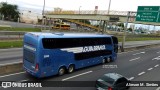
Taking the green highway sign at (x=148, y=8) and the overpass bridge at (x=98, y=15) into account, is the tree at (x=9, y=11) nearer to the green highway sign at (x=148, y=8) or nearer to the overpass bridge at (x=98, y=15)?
the overpass bridge at (x=98, y=15)

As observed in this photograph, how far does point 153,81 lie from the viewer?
19.8m

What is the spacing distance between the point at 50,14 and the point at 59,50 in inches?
1968

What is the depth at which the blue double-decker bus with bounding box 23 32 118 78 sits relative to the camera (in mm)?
16125

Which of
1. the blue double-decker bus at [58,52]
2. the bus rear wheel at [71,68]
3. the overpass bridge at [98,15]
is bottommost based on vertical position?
the bus rear wheel at [71,68]

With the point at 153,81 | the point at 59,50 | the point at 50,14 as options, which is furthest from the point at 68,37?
the point at 50,14

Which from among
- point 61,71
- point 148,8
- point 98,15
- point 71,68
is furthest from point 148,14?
point 61,71

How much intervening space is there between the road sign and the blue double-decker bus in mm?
16514

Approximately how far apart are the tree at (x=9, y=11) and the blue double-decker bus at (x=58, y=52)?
8516 cm

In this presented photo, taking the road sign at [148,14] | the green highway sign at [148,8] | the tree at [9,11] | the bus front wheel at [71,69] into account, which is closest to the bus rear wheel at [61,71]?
the bus front wheel at [71,69]

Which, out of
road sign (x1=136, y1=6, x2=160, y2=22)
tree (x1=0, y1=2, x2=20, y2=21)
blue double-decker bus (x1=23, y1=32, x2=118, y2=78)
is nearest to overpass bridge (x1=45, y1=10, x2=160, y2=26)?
road sign (x1=136, y1=6, x2=160, y2=22)

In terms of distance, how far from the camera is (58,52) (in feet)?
57.9

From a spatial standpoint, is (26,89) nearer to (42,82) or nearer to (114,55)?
(42,82)

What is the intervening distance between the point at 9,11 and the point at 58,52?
90710 millimetres

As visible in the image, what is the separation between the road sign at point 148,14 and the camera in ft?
120
